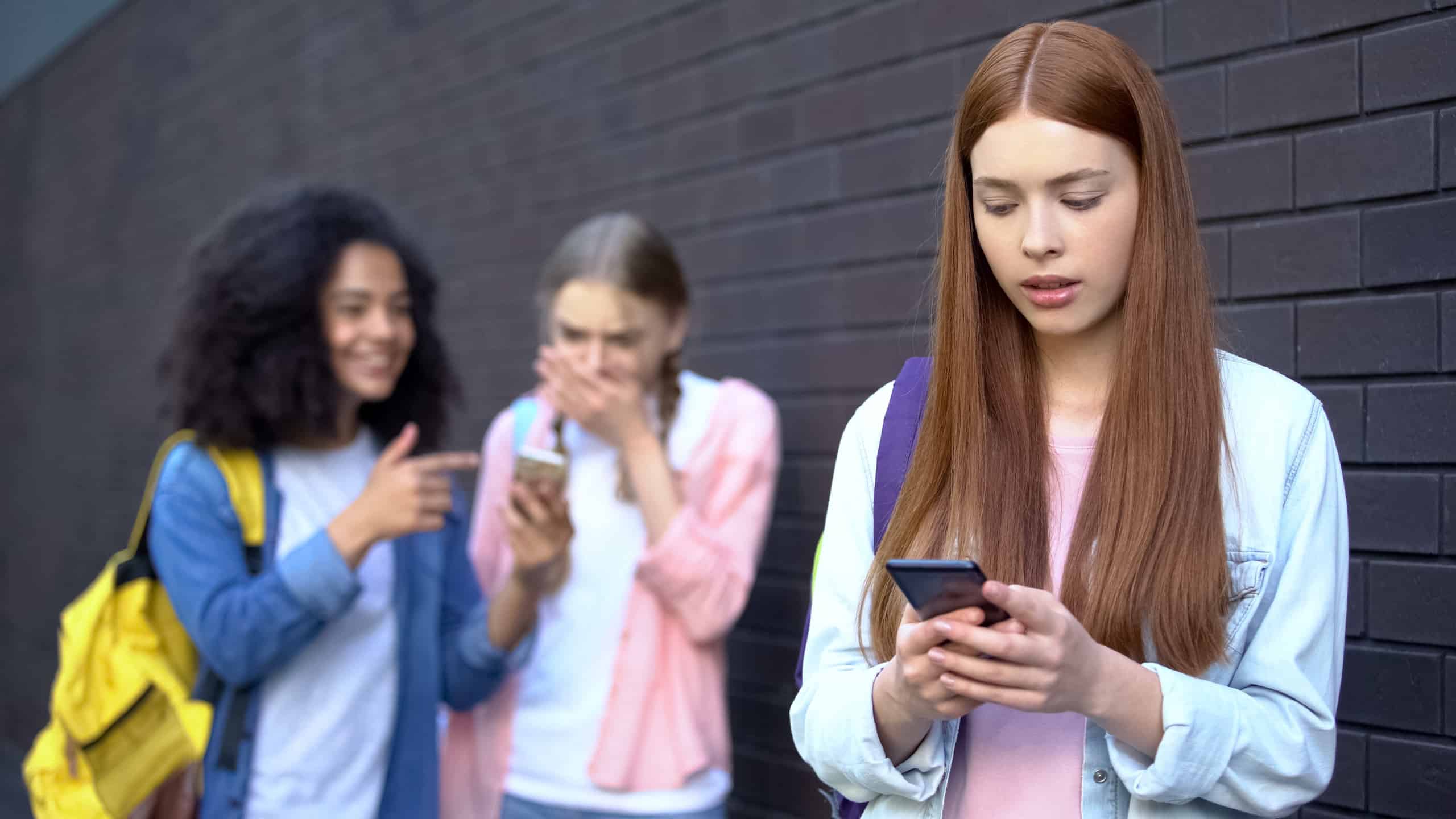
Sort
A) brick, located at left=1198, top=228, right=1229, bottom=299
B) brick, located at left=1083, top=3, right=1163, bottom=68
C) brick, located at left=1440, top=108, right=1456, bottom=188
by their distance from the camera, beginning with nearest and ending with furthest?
brick, located at left=1440, top=108, right=1456, bottom=188
brick, located at left=1198, top=228, right=1229, bottom=299
brick, located at left=1083, top=3, right=1163, bottom=68

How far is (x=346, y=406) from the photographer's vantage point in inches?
127

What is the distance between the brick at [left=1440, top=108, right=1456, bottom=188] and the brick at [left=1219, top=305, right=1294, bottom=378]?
353 mm

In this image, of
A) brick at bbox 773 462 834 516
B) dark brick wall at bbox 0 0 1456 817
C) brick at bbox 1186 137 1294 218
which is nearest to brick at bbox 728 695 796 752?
dark brick wall at bbox 0 0 1456 817

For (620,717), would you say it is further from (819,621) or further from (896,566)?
(896,566)

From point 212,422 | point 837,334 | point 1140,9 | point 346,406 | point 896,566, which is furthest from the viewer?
point 837,334

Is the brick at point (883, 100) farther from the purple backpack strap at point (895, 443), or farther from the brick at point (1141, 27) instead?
the purple backpack strap at point (895, 443)

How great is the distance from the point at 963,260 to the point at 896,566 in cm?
61

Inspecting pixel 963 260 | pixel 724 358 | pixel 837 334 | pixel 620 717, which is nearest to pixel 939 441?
pixel 963 260

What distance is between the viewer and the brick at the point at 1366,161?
2207 mm

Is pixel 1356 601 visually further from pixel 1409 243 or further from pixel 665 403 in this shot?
pixel 665 403

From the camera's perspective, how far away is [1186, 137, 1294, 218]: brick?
7.97ft

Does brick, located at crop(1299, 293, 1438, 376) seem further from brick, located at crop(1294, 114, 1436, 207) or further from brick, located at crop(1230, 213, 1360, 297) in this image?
brick, located at crop(1294, 114, 1436, 207)

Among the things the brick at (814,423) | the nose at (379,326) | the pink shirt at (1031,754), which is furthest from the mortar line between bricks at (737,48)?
the pink shirt at (1031,754)

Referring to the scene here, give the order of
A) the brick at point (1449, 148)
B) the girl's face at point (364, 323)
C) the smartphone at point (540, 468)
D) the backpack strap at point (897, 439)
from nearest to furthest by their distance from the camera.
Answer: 1. the backpack strap at point (897, 439)
2. the brick at point (1449, 148)
3. the smartphone at point (540, 468)
4. the girl's face at point (364, 323)
